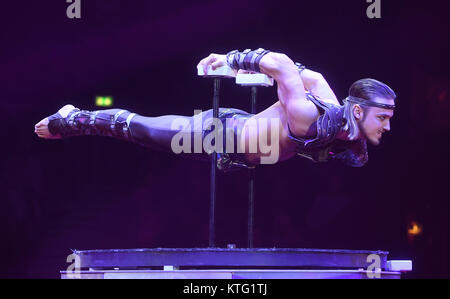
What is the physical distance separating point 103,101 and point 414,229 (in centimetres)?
181

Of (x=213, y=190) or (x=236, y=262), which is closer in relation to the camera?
(x=236, y=262)

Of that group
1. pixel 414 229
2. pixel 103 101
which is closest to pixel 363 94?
pixel 414 229

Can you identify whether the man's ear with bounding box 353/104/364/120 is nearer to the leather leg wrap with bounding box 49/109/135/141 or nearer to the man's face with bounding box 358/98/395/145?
the man's face with bounding box 358/98/395/145

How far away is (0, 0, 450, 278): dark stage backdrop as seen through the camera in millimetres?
4344

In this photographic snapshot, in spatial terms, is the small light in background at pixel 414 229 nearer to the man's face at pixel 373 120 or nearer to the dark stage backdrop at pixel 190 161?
the dark stage backdrop at pixel 190 161

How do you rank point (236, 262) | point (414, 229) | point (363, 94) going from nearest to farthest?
point (236, 262) < point (363, 94) < point (414, 229)

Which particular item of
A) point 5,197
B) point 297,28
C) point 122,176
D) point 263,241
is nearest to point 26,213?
point 5,197

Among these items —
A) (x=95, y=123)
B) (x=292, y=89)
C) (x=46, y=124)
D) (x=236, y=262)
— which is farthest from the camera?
(x=46, y=124)

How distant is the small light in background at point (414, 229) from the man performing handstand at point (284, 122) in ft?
3.51

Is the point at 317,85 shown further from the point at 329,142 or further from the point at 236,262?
the point at 236,262

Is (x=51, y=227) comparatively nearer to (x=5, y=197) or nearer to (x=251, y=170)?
(x=5, y=197)

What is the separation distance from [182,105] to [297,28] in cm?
74

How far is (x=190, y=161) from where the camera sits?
4598mm
